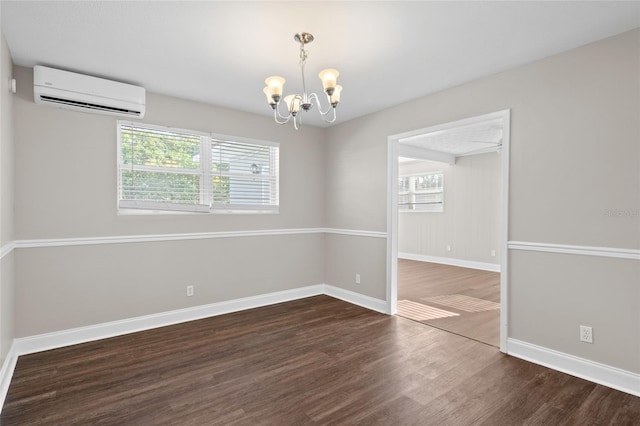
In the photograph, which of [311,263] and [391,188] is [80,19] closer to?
[391,188]

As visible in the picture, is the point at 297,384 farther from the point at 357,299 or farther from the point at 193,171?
the point at 193,171

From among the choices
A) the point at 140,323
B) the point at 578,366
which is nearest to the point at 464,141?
the point at 578,366

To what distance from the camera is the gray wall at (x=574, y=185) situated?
7.80 ft

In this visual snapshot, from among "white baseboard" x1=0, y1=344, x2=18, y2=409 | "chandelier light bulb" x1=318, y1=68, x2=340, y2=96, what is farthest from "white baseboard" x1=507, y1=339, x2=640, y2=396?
"white baseboard" x1=0, y1=344, x2=18, y2=409

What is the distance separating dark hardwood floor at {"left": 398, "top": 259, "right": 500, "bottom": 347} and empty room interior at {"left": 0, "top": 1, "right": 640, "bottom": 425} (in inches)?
2.0

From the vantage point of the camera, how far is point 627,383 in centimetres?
236

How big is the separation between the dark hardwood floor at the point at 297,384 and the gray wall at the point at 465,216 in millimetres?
4190

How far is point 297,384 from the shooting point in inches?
97.3

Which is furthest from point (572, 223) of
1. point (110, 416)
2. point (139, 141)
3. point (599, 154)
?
point (139, 141)

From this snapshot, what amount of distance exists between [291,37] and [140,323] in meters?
3.27

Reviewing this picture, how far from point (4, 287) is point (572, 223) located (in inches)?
177

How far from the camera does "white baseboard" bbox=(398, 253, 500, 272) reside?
22.5ft

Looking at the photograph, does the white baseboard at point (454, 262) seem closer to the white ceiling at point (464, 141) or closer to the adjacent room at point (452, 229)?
the adjacent room at point (452, 229)

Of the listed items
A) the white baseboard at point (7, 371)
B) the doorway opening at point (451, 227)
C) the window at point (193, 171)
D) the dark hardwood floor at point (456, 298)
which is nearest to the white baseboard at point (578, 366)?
the doorway opening at point (451, 227)
